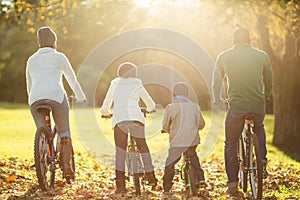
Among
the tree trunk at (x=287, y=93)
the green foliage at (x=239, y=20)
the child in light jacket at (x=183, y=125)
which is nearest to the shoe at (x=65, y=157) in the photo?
the child in light jacket at (x=183, y=125)

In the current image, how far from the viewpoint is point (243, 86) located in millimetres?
8656

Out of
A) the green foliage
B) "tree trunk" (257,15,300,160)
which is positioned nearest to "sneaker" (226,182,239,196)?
the green foliage

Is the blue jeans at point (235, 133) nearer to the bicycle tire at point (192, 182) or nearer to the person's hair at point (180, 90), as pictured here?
the bicycle tire at point (192, 182)

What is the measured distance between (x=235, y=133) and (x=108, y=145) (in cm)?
1393

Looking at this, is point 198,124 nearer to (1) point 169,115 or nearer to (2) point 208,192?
(1) point 169,115

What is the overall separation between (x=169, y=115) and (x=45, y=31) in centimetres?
205

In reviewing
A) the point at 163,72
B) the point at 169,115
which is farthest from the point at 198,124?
the point at 163,72

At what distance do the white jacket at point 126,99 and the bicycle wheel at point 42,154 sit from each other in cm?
95

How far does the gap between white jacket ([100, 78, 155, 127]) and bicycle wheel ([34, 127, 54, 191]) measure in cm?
95

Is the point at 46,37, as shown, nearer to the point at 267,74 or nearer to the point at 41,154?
the point at 41,154

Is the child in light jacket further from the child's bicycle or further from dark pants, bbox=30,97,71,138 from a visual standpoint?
the child's bicycle

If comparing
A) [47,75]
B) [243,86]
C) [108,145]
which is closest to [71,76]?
[47,75]

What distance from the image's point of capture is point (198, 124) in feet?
31.2

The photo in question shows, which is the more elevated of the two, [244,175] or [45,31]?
[45,31]
